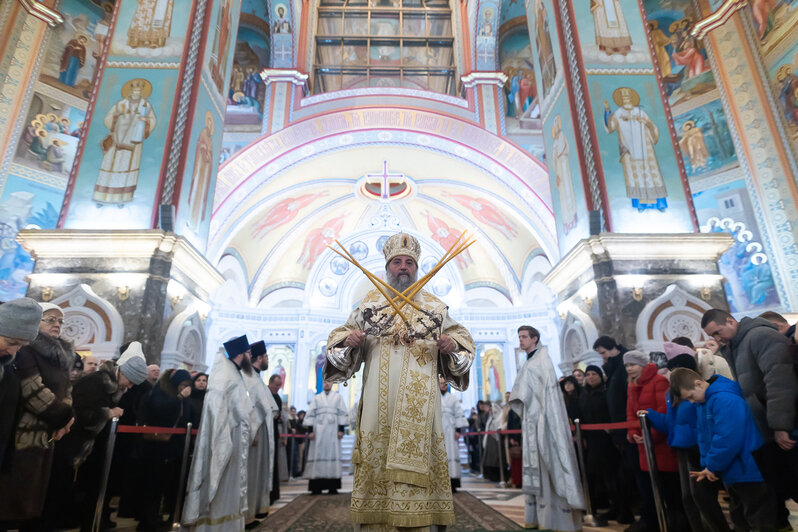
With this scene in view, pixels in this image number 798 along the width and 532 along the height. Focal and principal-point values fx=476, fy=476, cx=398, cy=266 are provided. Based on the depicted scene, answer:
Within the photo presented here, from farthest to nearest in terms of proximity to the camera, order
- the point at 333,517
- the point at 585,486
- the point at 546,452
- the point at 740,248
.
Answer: the point at 740,248
the point at 333,517
the point at 585,486
the point at 546,452

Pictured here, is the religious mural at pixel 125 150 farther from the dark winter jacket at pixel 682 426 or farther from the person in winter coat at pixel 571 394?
the dark winter jacket at pixel 682 426

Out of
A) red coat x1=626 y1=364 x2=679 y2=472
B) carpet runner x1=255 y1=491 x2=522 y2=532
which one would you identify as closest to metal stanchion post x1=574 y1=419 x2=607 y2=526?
red coat x1=626 y1=364 x2=679 y2=472

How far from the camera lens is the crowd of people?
228 cm

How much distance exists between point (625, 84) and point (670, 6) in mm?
7208

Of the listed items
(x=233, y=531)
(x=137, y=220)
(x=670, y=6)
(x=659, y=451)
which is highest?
(x=670, y=6)

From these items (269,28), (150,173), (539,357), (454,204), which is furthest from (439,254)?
(539,357)

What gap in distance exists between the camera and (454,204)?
1512 centimetres

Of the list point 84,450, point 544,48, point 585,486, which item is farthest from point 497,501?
point 544,48

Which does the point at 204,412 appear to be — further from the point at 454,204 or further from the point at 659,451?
the point at 454,204

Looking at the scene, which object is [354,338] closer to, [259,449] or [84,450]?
[84,450]

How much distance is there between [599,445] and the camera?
13.5 feet

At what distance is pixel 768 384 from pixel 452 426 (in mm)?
5426

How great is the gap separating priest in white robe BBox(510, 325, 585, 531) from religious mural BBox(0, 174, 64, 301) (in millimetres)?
9266

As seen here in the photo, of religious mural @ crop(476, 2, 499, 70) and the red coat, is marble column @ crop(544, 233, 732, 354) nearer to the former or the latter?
the red coat
